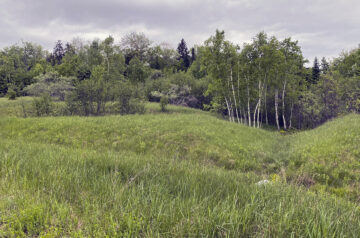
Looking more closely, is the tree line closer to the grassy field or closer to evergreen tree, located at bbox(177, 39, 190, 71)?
the grassy field

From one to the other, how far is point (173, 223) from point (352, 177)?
30.4 ft

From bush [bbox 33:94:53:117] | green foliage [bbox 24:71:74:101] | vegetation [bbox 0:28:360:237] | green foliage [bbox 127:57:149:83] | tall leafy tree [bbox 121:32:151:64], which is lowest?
vegetation [bbox 0:28:360:237]

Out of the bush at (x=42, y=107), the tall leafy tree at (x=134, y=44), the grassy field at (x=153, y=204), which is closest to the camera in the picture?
the grassy field at (x=153, y=204)

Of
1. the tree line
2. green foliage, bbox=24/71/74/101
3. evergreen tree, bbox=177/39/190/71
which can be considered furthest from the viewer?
evergreen tree, bbox=177/39/190/71

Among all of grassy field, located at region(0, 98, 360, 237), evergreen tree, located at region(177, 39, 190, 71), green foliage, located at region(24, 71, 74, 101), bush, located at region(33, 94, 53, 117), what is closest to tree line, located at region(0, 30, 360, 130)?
green foliage, located at region(24, 71, 74, 101)

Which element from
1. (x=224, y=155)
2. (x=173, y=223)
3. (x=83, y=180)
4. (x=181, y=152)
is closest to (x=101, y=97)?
(x=181, y=152)

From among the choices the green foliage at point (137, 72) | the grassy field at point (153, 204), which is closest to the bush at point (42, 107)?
the green foliage at point (137, 72)

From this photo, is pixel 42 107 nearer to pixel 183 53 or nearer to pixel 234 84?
pixel 234 84

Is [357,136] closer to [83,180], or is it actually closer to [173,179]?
[173,179]

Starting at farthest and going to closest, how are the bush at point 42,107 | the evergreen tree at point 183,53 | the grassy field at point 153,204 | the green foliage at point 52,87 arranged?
1. the evergreen tree at point 183,53
2. the green foliage at point 52,87
3. the bush at point 42,107
4. the grassy field at point 153,204

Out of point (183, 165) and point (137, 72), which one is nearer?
point (183, 165)

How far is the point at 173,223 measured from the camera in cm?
200

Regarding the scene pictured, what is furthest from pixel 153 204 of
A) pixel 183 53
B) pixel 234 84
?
pixel 183 53

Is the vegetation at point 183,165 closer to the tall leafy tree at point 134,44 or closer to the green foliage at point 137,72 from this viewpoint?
the green foliage at point 137,72
